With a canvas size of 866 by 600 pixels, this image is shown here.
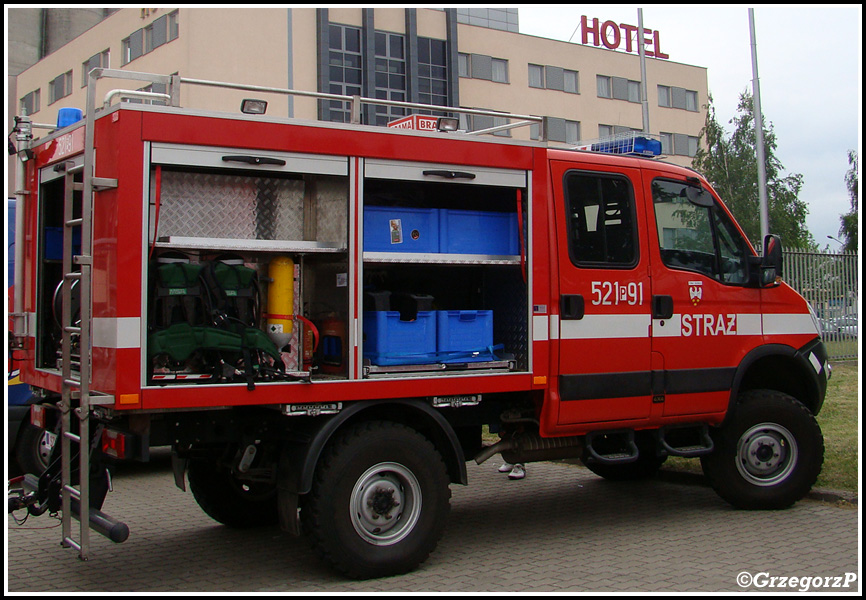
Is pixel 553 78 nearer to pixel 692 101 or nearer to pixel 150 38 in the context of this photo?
pixel 692 101

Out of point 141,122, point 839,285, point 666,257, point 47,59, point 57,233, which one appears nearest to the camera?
point 141,122

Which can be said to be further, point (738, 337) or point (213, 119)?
point (738, 337)

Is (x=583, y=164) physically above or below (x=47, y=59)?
below

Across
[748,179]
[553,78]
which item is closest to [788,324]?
[748,179]

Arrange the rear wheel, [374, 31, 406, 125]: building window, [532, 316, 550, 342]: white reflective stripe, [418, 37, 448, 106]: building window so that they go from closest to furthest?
[532, 316, 550, 342]: white reflective stripe, the rear wheel, [374, 31, 406, 125]: building window, [418, 37, 448, 106]: building window

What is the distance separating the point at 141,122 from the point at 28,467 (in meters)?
5.07

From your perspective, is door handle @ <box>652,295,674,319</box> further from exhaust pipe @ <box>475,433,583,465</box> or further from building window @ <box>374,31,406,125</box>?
building window @ <box>374,31,406,125</box>

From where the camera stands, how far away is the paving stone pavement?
5559mm

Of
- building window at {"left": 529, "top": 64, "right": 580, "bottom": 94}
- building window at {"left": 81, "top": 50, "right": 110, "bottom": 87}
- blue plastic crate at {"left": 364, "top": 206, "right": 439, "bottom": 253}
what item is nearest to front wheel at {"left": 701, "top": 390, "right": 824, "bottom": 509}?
blue plastic crate at {"left": 364, "top": 206, "right": 439, "bottom": 253}

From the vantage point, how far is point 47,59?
1816 inches

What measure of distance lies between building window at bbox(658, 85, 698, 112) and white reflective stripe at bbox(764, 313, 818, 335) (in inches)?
1859

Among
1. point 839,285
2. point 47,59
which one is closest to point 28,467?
point 839,285

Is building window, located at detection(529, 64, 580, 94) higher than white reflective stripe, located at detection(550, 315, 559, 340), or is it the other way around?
building window, located at detection(529, 64, 580, 94)

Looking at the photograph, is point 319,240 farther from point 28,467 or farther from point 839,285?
point 839,285
